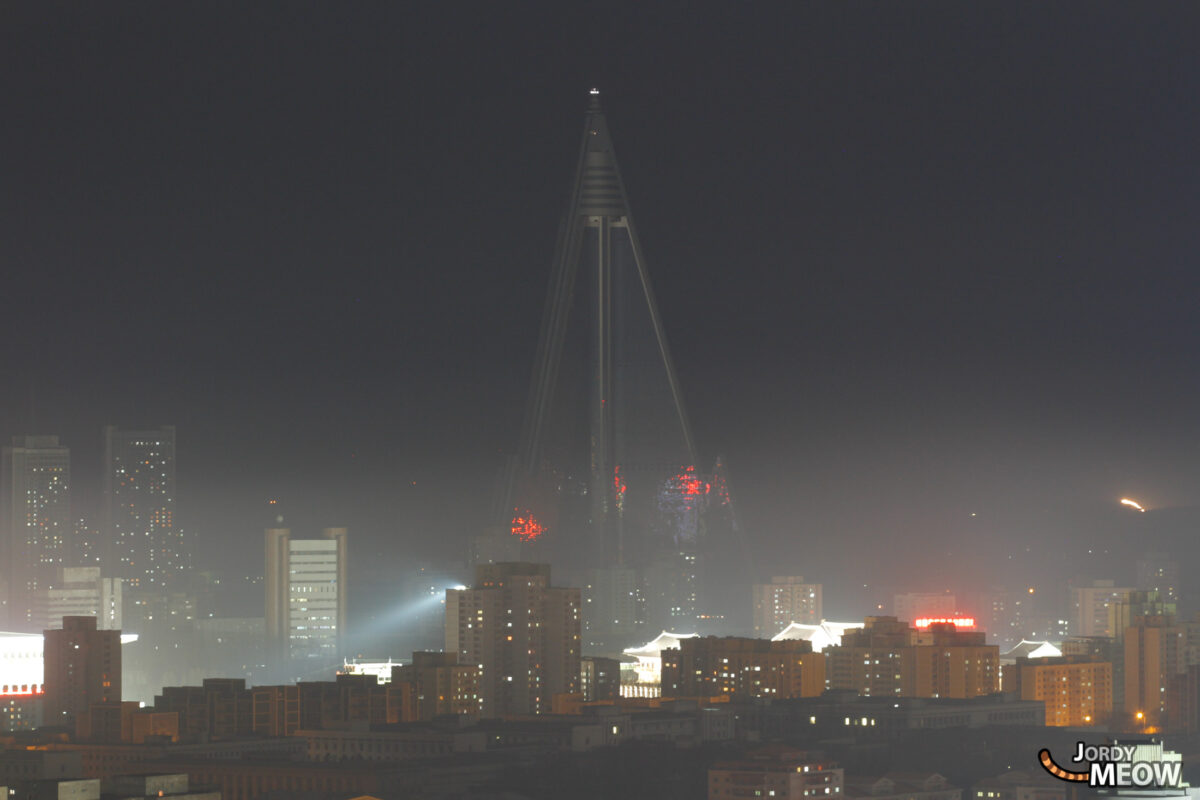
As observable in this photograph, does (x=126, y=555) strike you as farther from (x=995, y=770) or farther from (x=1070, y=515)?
(x=995, y=770)

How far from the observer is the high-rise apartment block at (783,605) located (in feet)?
72.8

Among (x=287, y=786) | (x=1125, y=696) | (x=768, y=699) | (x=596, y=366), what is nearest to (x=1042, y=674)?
(x=1125, y=696)

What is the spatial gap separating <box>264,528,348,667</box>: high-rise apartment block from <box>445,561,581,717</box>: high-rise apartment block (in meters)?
3.36

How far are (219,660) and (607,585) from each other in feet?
8.55

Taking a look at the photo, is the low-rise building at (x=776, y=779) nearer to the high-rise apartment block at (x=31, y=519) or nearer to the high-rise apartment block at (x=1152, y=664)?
the high-rise apartment block at (x=1152, y=664)

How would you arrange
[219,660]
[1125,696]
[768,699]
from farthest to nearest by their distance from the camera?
[219,660] < [1125,696] < [768,699]

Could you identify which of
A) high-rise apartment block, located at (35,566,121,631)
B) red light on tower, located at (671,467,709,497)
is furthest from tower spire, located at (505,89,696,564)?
high-rise apartment block, located at (35,566,121,631)

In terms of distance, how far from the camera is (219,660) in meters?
21.0

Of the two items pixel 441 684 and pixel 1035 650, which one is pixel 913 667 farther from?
pixel 441 684

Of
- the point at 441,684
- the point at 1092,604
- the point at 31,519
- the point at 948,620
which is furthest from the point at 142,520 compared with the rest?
the point at 1092,604

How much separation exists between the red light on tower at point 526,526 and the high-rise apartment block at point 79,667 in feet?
11.0

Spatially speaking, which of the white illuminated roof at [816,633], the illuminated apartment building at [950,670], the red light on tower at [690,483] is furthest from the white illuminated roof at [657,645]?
the illuminated apartment building at [950,670]

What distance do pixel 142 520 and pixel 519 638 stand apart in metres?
4.86

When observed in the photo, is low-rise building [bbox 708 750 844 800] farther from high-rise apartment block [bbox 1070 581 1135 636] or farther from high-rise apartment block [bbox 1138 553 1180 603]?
high-rise apartment block [bbox 1138 553 1180 603]
